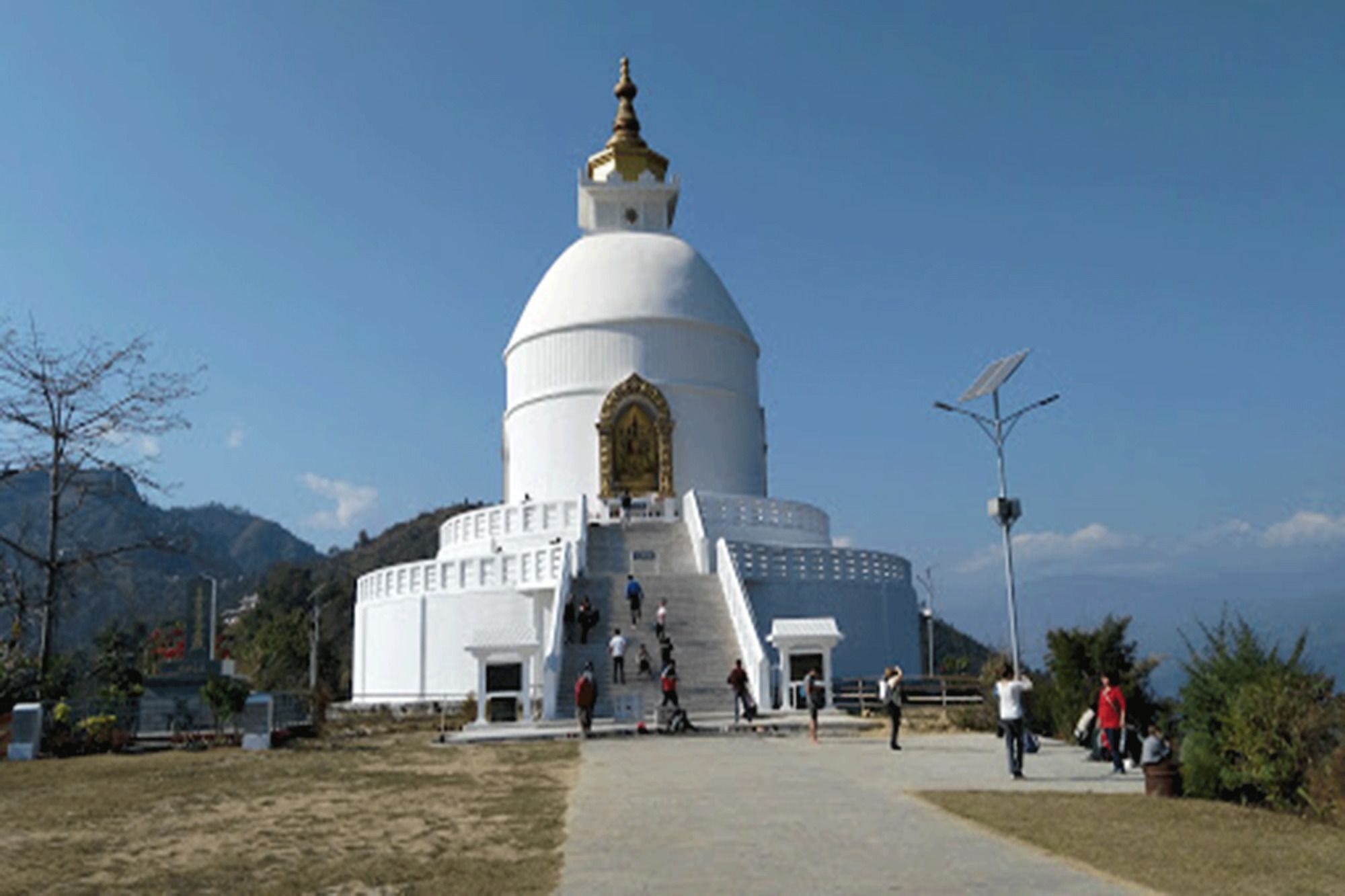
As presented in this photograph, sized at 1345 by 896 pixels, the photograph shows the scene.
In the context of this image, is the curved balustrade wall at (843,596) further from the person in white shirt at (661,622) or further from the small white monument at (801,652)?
the small white monument at (801,652)

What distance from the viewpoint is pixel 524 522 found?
3152cm

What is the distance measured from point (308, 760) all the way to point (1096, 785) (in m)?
11.0

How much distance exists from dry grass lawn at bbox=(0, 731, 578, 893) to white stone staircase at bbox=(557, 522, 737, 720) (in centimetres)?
555

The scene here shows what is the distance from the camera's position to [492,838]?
9055 mm

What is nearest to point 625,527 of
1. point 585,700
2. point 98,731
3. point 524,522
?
point 524,522

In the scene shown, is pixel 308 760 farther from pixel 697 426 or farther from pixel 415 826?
pixel 697 426

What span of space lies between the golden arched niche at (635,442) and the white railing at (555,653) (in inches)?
383

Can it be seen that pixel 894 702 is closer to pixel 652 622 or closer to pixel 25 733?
pixel 652 622

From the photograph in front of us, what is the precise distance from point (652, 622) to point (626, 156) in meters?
24.6

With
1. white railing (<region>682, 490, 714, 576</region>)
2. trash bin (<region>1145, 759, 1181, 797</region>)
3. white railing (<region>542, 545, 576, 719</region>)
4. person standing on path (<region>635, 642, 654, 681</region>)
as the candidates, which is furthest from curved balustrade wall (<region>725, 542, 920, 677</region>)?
trash bin (<region>1145, 759, 1181, 797</region>)

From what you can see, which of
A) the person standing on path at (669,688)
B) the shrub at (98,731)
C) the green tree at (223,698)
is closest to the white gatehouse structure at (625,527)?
the person standing on path at (669,688)

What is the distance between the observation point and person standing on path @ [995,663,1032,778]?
1248cm

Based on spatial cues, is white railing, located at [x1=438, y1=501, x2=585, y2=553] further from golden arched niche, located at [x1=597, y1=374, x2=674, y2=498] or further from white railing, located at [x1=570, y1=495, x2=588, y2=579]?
golden arched niche, located at [x1=597, y1=374, x2=674, y2=498]

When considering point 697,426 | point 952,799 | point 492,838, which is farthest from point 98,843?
point 697,426
